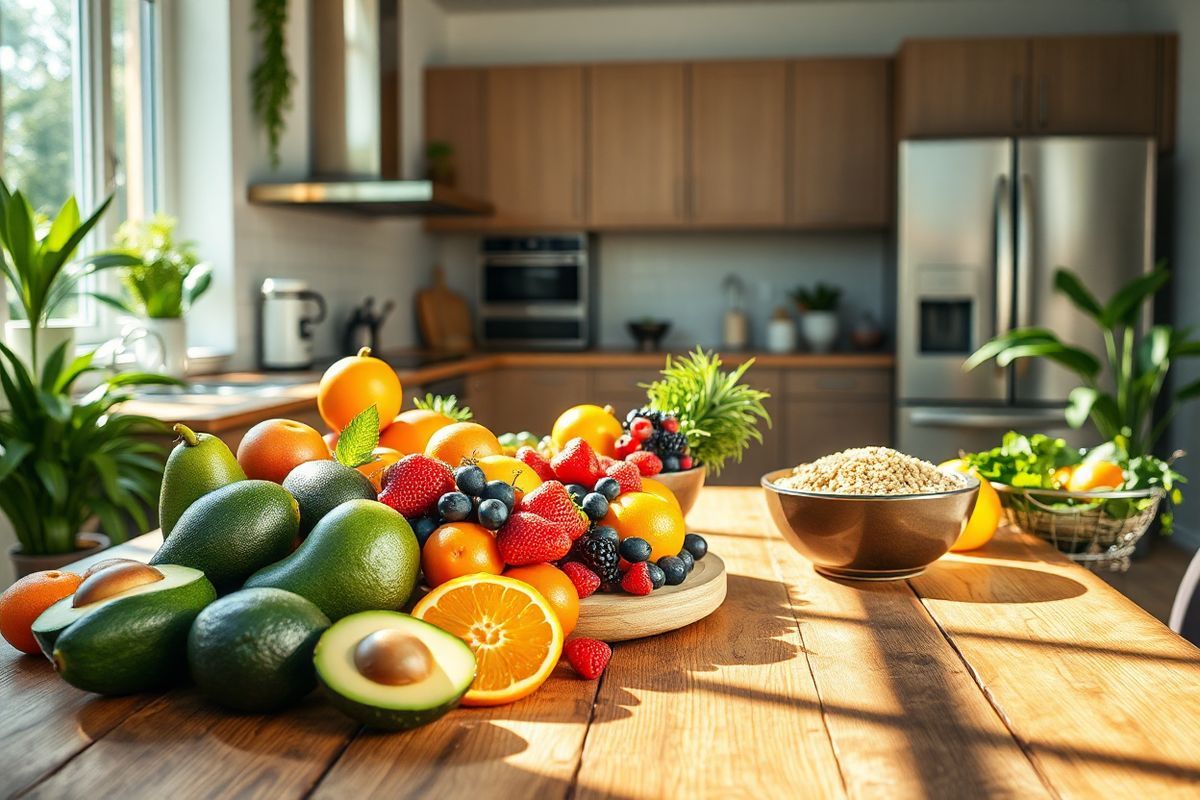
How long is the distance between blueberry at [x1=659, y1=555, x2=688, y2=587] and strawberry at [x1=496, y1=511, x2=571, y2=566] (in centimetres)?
14

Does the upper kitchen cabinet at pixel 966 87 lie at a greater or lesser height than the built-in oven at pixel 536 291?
greater

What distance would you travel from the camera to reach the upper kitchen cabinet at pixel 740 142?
5.35 m

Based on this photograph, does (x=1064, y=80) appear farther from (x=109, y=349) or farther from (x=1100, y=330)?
(x=109, y=349)

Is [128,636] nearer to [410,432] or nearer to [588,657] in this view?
[588,657]

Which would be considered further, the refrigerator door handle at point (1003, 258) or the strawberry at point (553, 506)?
the refrigerator door handle at point (1003, 258)

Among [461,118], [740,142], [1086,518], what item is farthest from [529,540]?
[461,118]

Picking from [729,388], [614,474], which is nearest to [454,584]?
[614,474]

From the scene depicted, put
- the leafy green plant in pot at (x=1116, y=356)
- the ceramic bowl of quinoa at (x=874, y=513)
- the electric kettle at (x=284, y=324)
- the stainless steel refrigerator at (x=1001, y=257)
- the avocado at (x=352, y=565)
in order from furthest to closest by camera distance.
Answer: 1. the stainless steel refrigerator at (x=1001, y=257)
2. the leafy green plant in pot at (x=1116, y=356)
3. the electric kettle at (x=284, y=324)
4. the ceramic bowl of quinoa at (x=874, y=513)
5. the avocado at (x=352, y=565)

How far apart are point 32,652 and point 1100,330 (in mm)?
4666

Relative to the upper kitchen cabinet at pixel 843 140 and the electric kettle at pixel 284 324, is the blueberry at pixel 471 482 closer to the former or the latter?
the electric kettle at pixel 284 324

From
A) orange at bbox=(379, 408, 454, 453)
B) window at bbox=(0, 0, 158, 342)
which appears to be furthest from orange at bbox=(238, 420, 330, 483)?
window at bbox=(0, 0, 158, 342)

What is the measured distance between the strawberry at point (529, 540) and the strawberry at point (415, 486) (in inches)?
3.1

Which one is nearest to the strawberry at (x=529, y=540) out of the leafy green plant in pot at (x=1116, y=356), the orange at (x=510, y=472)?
the orange at (x=510, y=472)

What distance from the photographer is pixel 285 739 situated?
805mm
